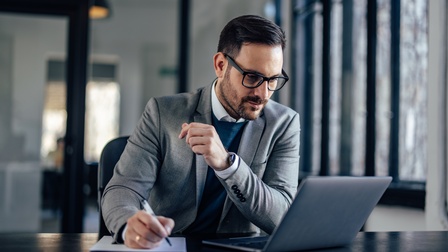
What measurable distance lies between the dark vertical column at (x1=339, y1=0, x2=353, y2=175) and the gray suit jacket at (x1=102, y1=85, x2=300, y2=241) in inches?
94.2

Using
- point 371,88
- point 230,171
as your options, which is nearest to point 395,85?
point 371,88

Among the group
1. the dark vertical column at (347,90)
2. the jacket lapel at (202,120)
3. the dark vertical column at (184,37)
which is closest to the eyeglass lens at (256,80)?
the jacket lapel at (202,120)

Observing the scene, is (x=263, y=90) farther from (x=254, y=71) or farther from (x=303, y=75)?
(x=303, y=75)

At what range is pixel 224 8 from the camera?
6418 millimetres

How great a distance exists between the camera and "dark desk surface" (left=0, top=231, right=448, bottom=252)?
153cm

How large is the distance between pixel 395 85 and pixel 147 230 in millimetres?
2732

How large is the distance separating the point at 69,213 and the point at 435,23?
3.62 metres

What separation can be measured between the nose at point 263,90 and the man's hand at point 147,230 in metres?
0.63

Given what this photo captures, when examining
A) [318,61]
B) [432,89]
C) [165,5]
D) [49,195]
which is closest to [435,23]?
[432,89]

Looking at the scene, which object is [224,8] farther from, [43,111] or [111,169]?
[111,169]

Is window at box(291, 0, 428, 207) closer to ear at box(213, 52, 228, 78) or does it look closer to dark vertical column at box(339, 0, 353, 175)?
dark vertical column at box(339, 0, 353, 175)

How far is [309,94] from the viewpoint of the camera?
538 cm

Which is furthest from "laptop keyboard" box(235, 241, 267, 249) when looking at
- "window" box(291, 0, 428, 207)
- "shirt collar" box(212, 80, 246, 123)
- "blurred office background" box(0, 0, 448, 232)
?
"window" box(291, 0, 428, 207)

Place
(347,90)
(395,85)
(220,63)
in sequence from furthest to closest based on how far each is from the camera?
(347,90), (395,85), (220,63)
